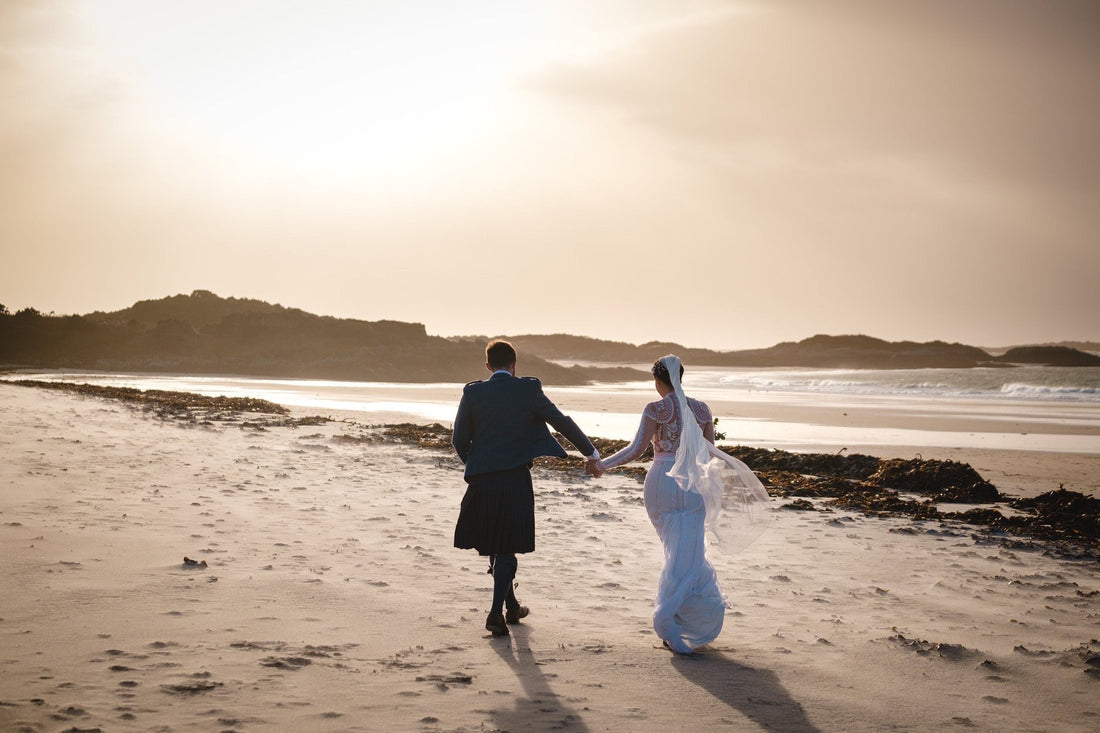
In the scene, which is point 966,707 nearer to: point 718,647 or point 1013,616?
point 718,647

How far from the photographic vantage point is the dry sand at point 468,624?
14.5ft

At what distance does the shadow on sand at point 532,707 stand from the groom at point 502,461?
68cm

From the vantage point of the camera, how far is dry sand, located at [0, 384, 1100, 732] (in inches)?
174

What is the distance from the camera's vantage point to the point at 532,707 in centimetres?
448

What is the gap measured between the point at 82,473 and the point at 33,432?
15.7 ft

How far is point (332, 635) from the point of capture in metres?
5.52

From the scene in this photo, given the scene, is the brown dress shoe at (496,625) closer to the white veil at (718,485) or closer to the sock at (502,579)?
the sock at (502,579)

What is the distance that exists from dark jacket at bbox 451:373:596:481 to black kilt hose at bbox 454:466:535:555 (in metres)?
0.11

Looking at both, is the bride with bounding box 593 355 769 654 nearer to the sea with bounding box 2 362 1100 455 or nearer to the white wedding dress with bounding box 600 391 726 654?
the white wedding dress with bounding box 600 391 726 654

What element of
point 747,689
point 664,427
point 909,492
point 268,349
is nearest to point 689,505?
point 664,427

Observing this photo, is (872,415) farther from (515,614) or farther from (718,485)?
(515,614)

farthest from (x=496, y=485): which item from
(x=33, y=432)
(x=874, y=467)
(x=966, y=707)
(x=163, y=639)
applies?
(x=33, y=432)

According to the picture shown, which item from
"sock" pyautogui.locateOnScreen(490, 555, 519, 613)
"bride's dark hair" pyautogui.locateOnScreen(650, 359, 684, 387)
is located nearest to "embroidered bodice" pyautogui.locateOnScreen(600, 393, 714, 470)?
Result: "bride's dark hair" pyautogui.locateOnScreen(650, 359, 684, 387)

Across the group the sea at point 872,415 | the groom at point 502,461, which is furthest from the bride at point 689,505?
the sea at point 872,415
